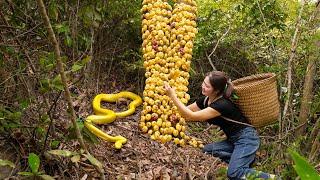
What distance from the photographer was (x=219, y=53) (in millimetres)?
6355

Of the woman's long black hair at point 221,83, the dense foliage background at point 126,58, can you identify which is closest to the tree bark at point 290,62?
the dense foliage background at point 126,58

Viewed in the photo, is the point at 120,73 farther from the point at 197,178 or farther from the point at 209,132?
the point at 197,178

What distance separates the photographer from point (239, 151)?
4.12 m

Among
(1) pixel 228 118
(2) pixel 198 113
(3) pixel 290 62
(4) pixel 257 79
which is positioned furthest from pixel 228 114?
(3) pixel 290 62

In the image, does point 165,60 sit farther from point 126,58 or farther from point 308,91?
point 308,91

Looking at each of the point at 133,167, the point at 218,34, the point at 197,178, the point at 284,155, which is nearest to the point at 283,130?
the point at 284,155

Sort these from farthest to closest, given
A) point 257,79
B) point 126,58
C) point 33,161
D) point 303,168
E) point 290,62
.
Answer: point 126,58 → point 257,79 → point 290,62 → point 33,161 → point 303,168

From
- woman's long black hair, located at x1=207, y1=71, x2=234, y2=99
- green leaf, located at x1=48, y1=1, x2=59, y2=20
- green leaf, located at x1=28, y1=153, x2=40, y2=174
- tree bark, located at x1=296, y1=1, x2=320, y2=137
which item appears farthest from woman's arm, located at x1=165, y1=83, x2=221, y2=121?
green leaf, located at x1=28, y1=153, x2=40, y2=174

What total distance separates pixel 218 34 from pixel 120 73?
1.49 metres

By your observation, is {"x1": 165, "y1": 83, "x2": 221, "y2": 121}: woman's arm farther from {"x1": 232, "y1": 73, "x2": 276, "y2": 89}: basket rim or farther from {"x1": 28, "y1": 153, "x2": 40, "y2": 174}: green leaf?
{"x1": 28, "y1": 153, "x2": 40, "y2": 174}: green leaf

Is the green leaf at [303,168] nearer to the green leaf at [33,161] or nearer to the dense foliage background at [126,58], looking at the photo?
the green leaf at [33,161]

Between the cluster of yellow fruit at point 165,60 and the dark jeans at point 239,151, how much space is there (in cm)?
46

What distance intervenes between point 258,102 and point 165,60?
48.2 inches

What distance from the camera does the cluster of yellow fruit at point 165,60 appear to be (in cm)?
482
